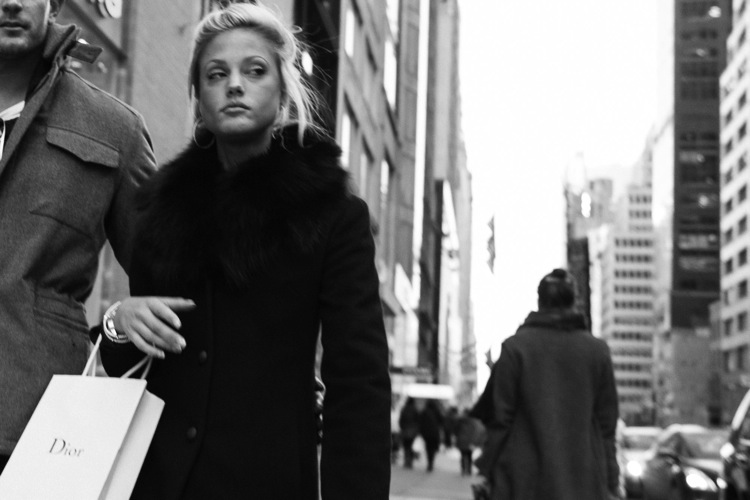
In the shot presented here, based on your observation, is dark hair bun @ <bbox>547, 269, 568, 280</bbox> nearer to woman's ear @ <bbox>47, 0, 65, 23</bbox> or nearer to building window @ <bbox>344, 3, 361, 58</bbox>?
woman's ear @ <bbox>47, 0, 65, 23</bbox>

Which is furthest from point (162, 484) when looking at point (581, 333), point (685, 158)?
point (685, 158)

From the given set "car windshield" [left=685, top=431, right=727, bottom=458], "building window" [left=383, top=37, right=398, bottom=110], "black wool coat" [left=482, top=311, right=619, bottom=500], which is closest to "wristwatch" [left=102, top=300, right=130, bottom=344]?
"black wool coat" [left=482, top=311, right=619, bottom=500]

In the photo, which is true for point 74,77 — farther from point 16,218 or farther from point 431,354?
point 431,354

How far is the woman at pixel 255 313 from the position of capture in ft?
8.34

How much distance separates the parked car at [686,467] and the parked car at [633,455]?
46 centimetres

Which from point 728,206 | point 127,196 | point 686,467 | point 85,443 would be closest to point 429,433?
point 686,467

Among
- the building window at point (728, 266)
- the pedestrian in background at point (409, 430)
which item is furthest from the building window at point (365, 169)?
the building window at point (728, 266)

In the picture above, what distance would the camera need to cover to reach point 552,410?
6316mm

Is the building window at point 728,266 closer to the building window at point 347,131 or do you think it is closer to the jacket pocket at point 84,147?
the building window at point 347,131

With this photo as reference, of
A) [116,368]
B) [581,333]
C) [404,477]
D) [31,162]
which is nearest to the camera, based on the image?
[116,368]

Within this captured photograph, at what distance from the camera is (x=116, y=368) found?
9.05 ft

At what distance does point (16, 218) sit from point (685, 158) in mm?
156643

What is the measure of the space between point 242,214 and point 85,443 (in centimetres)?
58

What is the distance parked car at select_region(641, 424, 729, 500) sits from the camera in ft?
45.6
